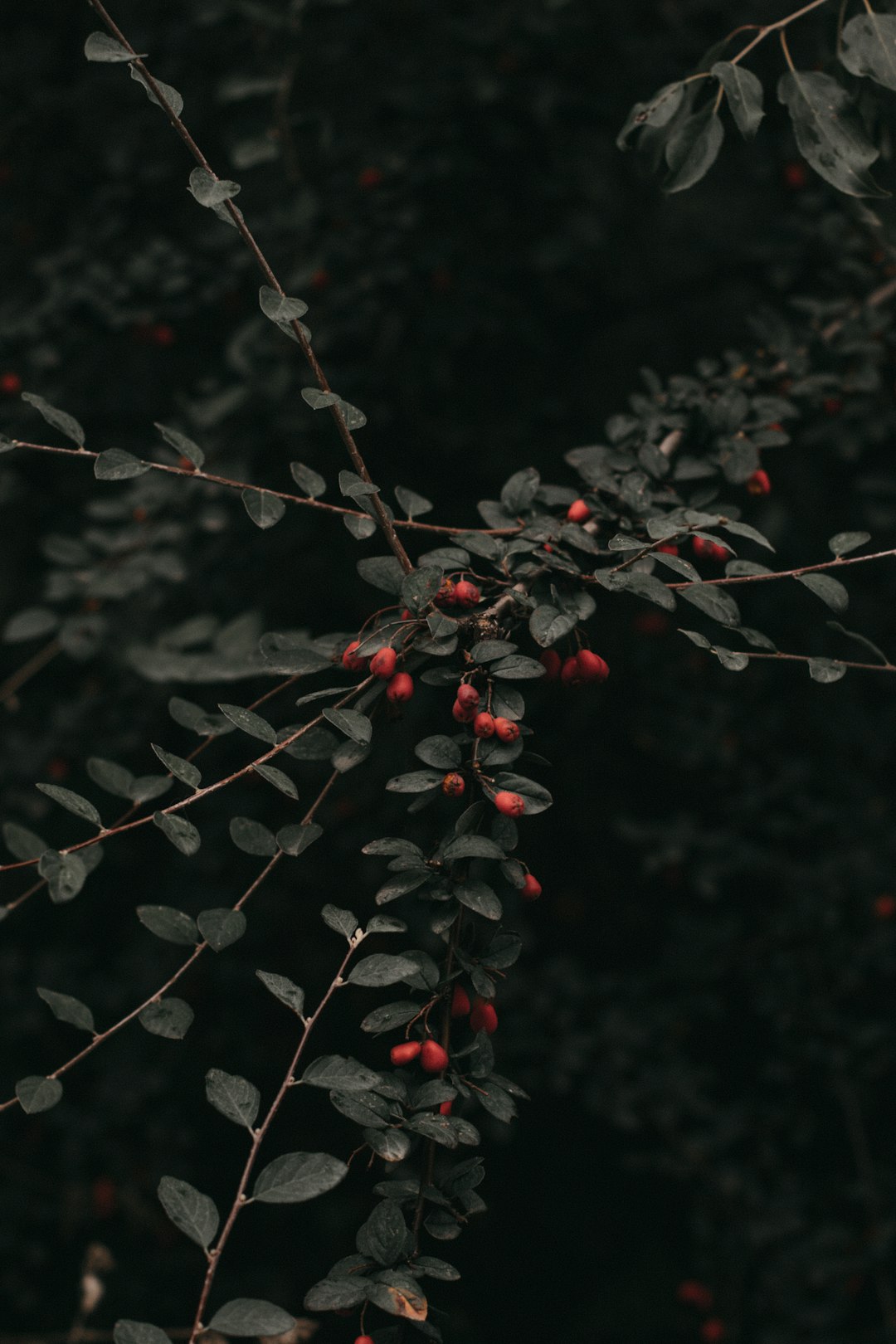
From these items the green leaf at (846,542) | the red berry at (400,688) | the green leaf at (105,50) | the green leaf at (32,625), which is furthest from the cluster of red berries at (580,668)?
the green leaf at (32,625)

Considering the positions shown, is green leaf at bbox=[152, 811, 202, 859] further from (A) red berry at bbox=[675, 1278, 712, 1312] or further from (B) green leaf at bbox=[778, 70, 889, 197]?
(A) red berry at bbox=[675, 1278, 712, 1312]

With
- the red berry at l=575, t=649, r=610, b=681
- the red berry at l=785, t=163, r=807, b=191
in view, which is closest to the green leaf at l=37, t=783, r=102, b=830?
the red berry at l=575, t=649, r=610, b=681

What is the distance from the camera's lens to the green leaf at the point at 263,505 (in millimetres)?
852

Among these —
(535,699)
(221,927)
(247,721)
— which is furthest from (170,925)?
(535,699)

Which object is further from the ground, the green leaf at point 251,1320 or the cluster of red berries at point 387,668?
the cluster of red berries at point 387,668

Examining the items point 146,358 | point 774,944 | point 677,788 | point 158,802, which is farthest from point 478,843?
point 146,358

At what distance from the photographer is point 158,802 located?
5.50 feet

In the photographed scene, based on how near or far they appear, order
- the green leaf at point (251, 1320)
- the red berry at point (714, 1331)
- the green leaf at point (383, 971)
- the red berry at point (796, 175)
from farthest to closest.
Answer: the red berry at point (796, 175)
the red berry at point (714, 1331)
the green leaf at point (383, 971)
the green leaf at point (251, 1320)

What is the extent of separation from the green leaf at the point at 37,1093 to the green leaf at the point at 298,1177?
159mm

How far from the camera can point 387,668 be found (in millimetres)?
787

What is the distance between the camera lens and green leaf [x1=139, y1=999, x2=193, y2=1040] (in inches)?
29.8

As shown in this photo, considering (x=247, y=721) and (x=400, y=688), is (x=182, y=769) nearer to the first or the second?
(x=247, y=721)

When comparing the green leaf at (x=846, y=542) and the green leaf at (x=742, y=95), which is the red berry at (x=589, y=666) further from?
the green leaf at (x=742, y=95)

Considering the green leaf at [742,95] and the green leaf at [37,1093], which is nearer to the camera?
the green leaf at [37,1093]
